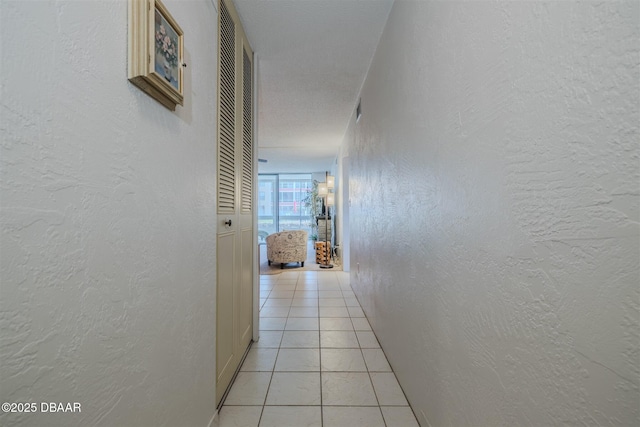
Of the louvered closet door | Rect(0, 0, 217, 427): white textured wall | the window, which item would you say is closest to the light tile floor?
the louvered closet door

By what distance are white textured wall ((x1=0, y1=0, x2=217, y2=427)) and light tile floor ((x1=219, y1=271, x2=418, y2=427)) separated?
670mm

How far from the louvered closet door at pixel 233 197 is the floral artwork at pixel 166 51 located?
0.59 m

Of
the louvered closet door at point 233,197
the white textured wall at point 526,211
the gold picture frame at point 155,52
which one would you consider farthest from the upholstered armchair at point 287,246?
the gold picture frame at point 155,52

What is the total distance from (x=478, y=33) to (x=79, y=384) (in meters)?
1.45

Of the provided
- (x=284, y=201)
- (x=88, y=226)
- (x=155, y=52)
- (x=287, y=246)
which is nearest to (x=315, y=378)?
(x=88, y=226)

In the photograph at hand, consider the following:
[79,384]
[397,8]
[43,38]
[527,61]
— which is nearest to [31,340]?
[79,384]

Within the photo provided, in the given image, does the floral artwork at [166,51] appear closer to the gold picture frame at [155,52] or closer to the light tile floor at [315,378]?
the gold picture frame at [155,52]

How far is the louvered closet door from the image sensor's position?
161cm

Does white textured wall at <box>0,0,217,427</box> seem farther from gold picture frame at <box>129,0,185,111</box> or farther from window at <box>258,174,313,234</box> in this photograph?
window at <box>258,174,313,234</box>

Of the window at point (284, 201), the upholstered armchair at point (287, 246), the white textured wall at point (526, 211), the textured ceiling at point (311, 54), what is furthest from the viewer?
the window at point (284, 201)

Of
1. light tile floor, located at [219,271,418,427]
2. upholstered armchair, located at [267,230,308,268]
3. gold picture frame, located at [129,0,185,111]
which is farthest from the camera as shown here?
Answer: upholstered armchair, located at [267,230,308,268]

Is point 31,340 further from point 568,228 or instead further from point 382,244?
point 382,244

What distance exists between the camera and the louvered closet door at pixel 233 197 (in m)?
1.61

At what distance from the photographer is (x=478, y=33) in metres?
0.88
